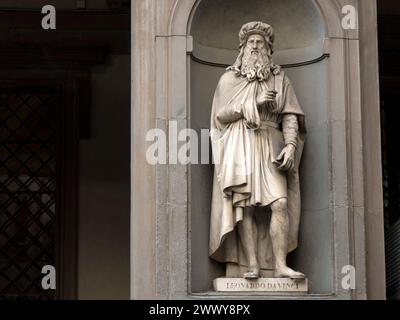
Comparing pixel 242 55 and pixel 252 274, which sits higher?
pixel 242 55

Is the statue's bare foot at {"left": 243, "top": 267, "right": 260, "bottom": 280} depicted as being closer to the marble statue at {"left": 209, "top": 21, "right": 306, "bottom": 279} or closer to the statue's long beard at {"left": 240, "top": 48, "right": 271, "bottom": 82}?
the marble statue at {"left": 209, "top": 21, "right": 306, "bottom": 279}

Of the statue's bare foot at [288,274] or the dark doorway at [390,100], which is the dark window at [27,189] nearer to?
the dark doorway at [390,100]

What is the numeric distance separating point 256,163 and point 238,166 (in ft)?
0.69

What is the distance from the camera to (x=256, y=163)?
56.1ft

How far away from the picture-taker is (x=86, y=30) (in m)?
A: 22.0

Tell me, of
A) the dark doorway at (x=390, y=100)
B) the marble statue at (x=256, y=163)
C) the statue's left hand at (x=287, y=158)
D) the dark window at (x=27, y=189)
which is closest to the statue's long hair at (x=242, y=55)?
the marble statue at (x=256, y=163)

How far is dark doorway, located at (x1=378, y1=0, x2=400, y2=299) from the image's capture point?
22.0m

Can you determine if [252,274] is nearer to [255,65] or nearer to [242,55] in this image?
[255,65]

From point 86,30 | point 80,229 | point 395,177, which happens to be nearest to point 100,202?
point 80,229

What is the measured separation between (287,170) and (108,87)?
5443 mm

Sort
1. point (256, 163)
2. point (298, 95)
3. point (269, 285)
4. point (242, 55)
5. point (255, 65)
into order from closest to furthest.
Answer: point (269, 285), point (256, 163), point (255, 65), point (242, 55), point (298, 95)

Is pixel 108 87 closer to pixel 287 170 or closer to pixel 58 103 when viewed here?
pixel 58 103

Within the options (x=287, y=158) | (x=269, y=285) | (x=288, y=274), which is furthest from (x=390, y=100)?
(x=269, y=285)

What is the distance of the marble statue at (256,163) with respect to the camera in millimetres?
17062
